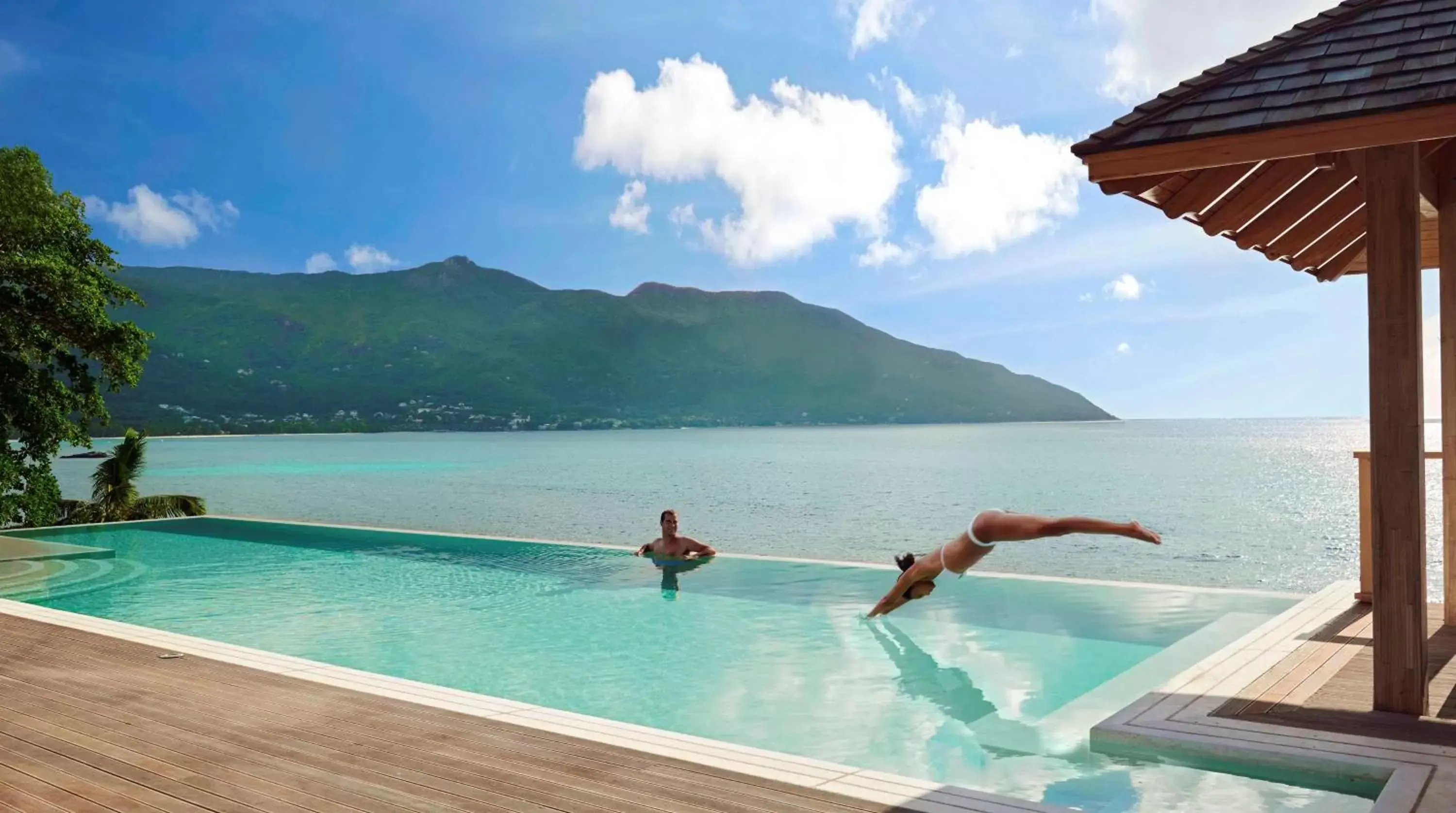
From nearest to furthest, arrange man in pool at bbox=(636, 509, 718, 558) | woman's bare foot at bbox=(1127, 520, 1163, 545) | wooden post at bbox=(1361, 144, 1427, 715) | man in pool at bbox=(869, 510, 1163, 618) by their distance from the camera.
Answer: wooden post at bbox=(1361, 144, 1427, 715) < woman's bare foot at bbox=(1127, 520, 1163, 545) < man in pool at bbox=(869, 510, 1163, 618) < man in pool at bbox=(636, 509, 718, 558)

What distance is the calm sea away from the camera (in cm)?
3300

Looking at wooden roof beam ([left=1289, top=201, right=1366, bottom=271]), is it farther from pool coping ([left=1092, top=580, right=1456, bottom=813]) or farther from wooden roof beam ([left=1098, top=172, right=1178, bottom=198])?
pool coping ([left=1092, top=580, right=1456, bottom=813])

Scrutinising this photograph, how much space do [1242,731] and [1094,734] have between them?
0.62 meters

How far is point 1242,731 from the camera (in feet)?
15.4

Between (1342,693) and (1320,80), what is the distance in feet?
9.65

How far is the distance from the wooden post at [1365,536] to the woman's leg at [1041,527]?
6.07 feet

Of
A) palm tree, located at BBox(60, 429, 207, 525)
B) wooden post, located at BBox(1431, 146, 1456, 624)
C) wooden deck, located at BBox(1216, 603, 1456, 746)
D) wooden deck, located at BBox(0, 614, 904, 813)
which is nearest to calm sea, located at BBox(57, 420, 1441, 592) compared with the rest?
palm tree, located at BBox(60, 429, 207, 525)

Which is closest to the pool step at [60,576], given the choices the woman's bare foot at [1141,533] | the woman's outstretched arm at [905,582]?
the woman's outstretched arm at [905,582]

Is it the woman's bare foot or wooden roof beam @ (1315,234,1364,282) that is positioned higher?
wooden roof beam @ (1315,234,1364,282)

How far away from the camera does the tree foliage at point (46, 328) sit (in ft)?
49.1

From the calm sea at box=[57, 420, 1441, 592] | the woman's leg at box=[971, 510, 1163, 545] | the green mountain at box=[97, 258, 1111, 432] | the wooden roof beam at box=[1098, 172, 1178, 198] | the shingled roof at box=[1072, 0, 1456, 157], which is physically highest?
the green mountain at box=[97, 258, 1111, 432]

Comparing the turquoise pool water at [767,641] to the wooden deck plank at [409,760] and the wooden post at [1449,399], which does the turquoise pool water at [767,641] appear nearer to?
the wooden post at [1449,399]

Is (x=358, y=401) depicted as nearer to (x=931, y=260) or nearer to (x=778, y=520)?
(x=931, y=260)

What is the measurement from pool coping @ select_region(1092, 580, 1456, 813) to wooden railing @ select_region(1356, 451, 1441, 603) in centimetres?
189
